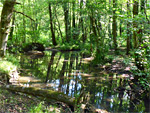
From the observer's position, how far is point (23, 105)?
4801 millimetres

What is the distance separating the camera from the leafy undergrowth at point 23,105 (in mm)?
4305

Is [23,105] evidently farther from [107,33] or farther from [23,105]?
[107,33]

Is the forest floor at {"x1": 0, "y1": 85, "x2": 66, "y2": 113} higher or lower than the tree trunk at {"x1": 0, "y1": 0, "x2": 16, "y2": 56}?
lower

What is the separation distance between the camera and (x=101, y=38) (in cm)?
1323

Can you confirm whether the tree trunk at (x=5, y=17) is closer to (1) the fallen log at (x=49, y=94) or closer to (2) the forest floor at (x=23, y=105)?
(1) the fallen log at (x=49, y=94)

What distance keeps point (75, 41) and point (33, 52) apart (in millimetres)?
8529

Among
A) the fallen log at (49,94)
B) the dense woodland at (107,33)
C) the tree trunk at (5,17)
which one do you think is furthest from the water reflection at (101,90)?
the tree trunk at (5,17)

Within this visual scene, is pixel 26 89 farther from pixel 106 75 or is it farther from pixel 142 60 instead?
pixel 106 75

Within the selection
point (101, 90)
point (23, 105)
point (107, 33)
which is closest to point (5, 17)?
point (23, 105)

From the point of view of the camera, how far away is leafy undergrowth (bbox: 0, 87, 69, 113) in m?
4.30

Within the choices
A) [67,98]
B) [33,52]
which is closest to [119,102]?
[67,98]

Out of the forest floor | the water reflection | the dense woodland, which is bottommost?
the water reflection

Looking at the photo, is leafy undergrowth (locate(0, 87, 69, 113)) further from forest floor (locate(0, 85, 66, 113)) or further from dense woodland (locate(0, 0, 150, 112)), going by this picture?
dense woodland (locate(0, 0, 150, 112))

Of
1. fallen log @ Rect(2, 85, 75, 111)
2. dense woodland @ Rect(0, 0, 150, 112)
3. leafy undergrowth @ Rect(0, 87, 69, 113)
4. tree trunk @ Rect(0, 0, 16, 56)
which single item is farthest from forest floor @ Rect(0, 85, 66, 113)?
tree trunk @ Rect(0, 0, 16, 56)
